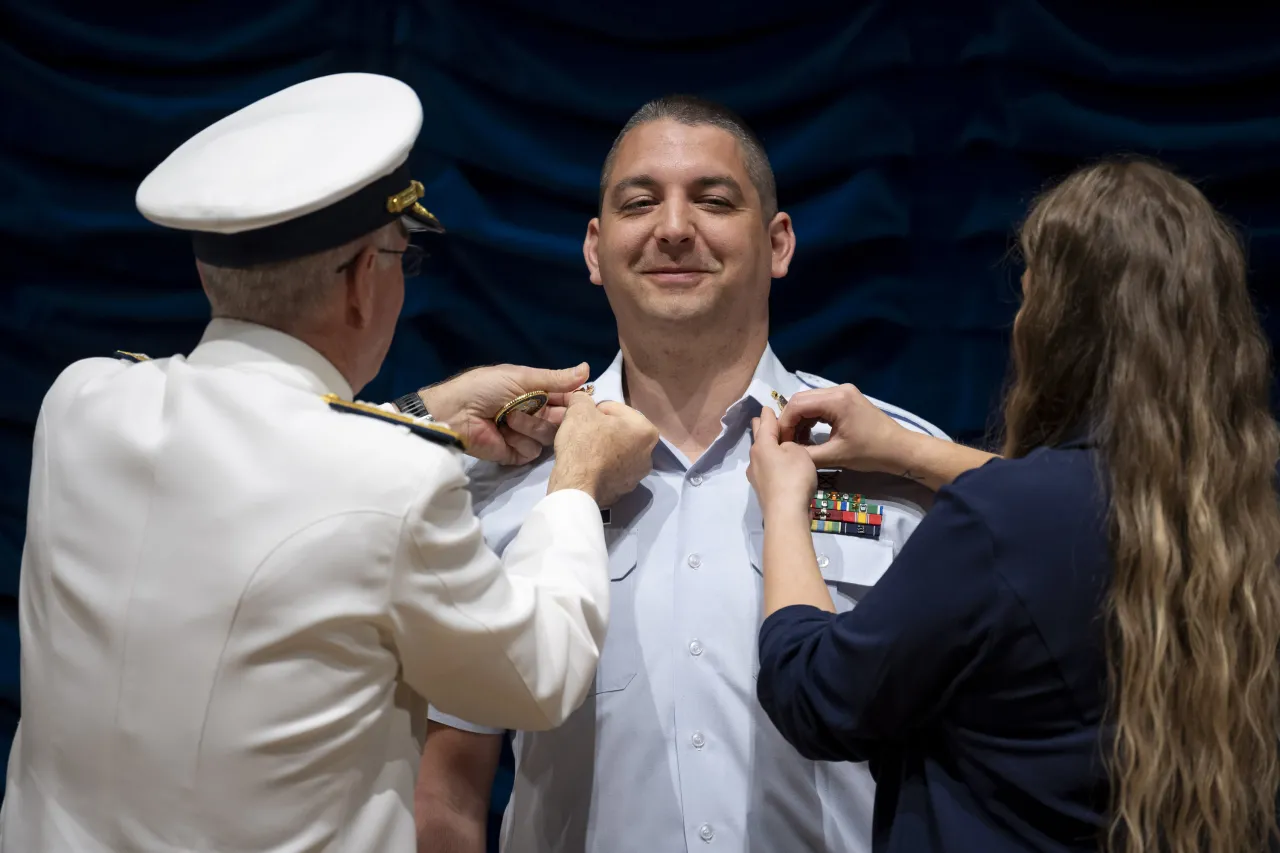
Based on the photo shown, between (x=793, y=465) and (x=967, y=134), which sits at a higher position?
(x=967, y=134)

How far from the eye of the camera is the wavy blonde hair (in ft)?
3.74

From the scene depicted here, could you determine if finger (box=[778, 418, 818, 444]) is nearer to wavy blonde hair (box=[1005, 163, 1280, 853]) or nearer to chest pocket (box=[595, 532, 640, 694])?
chest pocket (box=[595, 532, 640, 694])

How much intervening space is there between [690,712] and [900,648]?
1.65 ft

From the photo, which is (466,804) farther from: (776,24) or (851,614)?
(776,24)

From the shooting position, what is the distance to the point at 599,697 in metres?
1.66

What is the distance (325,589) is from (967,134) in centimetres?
147

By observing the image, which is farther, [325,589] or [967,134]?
[967,134]

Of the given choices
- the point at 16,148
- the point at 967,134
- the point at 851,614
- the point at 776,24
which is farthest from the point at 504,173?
the point at 851,614

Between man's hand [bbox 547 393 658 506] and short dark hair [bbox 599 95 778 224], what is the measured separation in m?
0.39

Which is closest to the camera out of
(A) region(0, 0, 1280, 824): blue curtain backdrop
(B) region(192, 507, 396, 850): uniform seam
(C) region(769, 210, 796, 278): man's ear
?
(B) region(192, 507, 396, 850): uniform seam

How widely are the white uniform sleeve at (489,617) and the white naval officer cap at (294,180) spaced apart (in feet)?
0.91

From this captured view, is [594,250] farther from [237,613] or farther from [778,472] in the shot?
[237,613]

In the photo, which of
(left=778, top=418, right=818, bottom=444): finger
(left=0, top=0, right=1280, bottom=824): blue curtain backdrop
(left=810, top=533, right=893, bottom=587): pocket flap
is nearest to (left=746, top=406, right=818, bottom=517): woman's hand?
(left=778, top=418, right=818, bottom=444): finger

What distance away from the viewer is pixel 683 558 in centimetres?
171
